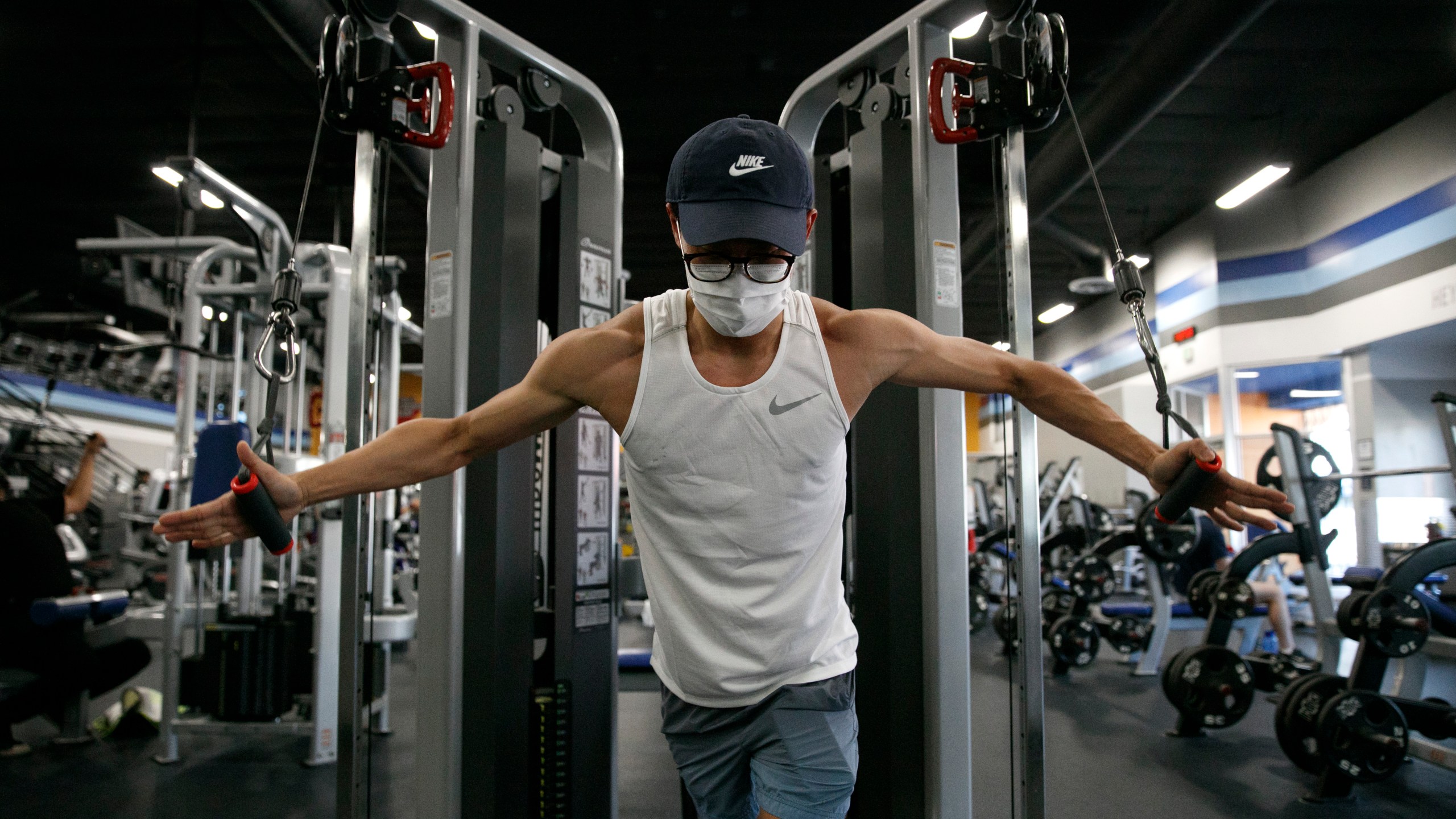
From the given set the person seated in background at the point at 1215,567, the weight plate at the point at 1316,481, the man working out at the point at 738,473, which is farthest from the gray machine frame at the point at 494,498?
the person seated in background at the point at 1215,567

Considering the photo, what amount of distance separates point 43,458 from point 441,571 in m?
12.9

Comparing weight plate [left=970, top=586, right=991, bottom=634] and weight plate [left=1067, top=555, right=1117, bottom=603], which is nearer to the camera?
weight plate [left=1067, top=555, right=1117, bottom=603]

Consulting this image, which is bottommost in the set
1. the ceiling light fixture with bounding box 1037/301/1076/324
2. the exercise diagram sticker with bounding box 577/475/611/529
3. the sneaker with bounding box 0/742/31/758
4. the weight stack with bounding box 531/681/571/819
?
the sneaker with bounding box 0/742/31/758

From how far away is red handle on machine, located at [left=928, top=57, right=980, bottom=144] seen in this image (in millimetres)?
1896

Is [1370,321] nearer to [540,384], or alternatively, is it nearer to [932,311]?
[932,311]

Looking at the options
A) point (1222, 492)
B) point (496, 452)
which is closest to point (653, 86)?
point (496, 452)

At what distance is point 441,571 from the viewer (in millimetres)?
2043

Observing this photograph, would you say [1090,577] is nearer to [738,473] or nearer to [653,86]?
[653,86]

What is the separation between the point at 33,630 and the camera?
13.0 ft

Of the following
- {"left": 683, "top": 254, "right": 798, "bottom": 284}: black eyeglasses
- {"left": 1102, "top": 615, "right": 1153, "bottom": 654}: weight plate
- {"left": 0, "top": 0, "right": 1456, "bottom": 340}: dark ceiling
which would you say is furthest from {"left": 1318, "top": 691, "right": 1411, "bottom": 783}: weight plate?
{"left": 0, "top": 0, "right": 1456, "bottom": 340}: dark ceiling

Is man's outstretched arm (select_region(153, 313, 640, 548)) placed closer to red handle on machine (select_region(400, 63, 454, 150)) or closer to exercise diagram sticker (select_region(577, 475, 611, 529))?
red handle on machine (select_region(400, 63, 454, 150))

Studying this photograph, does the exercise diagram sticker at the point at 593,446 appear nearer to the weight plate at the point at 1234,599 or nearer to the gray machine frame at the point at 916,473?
the gray machine frame at the point at 916,473

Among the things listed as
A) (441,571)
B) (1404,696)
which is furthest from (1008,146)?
(1404,696)

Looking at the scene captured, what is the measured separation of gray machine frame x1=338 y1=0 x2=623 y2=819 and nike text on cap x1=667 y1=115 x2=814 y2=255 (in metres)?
0.99
